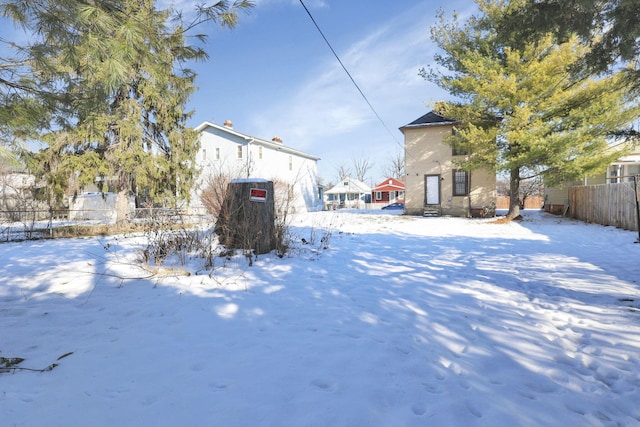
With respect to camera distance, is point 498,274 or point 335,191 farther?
point 335,191

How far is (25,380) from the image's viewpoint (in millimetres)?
2033

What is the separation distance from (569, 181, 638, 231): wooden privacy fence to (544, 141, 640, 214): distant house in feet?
3.45

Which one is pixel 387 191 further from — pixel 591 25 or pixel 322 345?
pixel 322 345

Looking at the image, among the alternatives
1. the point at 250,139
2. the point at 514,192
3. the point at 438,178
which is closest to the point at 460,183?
the point at 438,178

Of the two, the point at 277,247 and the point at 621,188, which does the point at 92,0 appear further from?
the point at 621,188

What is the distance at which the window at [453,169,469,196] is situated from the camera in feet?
58.5

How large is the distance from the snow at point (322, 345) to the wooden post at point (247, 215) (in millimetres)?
768

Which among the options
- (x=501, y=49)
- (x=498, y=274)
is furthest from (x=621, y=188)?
(x=498, y=274)

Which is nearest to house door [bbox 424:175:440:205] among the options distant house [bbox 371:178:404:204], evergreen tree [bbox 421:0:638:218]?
evergreen tree [bbox 421:0:638:218]

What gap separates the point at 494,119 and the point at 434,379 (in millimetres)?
14882

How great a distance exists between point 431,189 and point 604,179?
27.1 feet

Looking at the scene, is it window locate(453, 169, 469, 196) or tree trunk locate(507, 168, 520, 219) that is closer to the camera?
tree trunk locate(507, 168, 520, 219)

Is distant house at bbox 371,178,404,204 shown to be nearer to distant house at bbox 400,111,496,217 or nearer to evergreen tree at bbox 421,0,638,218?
distant house at bbox 400,111,496,217

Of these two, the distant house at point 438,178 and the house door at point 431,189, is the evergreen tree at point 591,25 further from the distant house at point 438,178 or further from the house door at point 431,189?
the house door at point 431,189
